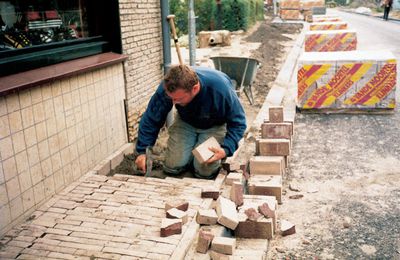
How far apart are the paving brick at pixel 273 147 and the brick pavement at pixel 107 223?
0.78m

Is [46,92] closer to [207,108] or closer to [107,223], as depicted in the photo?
[107,223]

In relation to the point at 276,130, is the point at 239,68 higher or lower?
higher

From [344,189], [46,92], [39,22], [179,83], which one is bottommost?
[344,189]

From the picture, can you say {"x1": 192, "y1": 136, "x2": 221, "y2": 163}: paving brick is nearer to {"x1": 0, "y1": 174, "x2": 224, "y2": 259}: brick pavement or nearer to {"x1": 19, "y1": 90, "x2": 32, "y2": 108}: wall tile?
{"x1": 0, "y1": 174, "x2": 224, "y2": 259}: brick pavement

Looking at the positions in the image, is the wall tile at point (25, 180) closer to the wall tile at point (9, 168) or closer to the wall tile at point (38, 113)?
the wall tile at point (9, 168)

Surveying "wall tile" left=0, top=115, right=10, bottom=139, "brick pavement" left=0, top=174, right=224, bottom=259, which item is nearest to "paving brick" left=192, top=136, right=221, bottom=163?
"brick pavement" left=0, top=174, right=224, bottom=259

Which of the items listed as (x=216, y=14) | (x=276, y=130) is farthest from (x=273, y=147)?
(x=216, y=14)

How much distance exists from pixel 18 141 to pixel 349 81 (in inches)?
219

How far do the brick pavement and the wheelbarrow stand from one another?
4.11 meters

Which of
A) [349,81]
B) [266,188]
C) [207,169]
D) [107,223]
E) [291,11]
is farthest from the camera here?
[291,11]

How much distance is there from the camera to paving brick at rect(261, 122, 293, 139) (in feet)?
17.5

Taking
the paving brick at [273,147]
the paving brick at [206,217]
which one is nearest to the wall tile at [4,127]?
the paving brick at [206,217]

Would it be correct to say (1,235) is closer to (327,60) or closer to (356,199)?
(356,199)

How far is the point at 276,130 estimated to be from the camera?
17.5 ft
